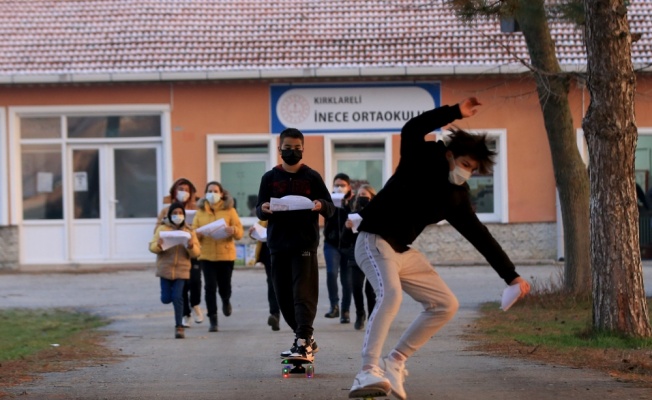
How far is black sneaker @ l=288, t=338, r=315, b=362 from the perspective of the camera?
8633 millimetres

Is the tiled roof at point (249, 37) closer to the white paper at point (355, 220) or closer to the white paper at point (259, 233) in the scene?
the white paper at point (259, 233)

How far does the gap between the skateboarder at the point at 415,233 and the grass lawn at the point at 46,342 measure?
3177 millimetres

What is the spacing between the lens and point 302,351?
28.6 ft

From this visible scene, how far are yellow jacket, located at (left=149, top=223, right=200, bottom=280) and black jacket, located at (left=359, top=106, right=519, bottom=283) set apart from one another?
19.0 ft

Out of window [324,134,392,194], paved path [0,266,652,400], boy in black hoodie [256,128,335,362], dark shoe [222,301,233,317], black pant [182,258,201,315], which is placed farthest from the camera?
window [324,134,392,194]

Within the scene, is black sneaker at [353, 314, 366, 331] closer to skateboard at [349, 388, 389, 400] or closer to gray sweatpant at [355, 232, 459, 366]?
gray sweatpant at [355, 232, 459, 366]

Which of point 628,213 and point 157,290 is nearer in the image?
point 628,213

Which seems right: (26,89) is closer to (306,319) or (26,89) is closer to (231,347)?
(231,347)

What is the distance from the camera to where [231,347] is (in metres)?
11.2

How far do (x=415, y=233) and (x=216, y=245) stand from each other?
635cm

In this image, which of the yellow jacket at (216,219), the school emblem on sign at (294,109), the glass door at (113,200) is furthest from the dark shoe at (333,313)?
the glass door at (113,200)

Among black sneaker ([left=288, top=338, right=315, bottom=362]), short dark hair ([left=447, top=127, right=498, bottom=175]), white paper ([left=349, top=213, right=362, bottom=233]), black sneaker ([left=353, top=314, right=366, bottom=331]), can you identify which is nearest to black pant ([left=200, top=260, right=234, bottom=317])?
black sneaker ([left=353, top=314, right=366, bottom=331])

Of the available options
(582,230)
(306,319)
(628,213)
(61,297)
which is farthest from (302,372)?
(61,297)

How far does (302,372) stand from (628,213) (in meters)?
3.38
